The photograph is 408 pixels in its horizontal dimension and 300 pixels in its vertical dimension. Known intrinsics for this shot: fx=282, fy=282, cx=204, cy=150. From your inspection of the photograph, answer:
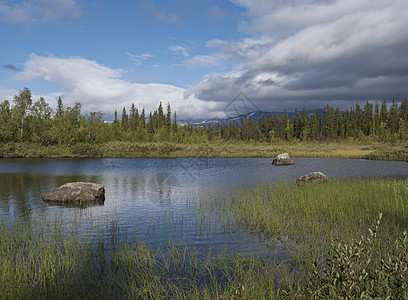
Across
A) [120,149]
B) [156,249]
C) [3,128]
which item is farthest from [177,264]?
[3,128]

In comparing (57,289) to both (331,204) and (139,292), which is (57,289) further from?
(331,204)

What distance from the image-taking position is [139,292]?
20.7ft

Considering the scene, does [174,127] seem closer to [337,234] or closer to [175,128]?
[175,128]

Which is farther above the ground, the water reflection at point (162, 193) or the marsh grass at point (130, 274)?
the marsh grass at point (130, 274)

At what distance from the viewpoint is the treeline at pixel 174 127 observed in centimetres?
6850

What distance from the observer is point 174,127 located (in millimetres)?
134125

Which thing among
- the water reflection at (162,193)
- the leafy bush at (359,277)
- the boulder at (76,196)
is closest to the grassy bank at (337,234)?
the leafy bush at (359,277)

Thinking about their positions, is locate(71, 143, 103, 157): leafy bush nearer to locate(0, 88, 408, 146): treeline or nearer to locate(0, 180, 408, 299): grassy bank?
locate(0, 88, 408, 146): treeline

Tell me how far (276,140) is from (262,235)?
10920cm

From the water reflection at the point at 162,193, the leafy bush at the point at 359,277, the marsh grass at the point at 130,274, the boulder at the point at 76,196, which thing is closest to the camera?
the leafy bush at the point at 359,277

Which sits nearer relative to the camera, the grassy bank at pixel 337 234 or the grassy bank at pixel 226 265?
the grassy bank at pixel 337 234

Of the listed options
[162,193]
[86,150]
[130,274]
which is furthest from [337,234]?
[86,150]

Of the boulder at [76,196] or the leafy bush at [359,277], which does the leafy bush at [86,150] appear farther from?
the leafy bush at [359,277]

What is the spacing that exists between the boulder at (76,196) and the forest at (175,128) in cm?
5107
